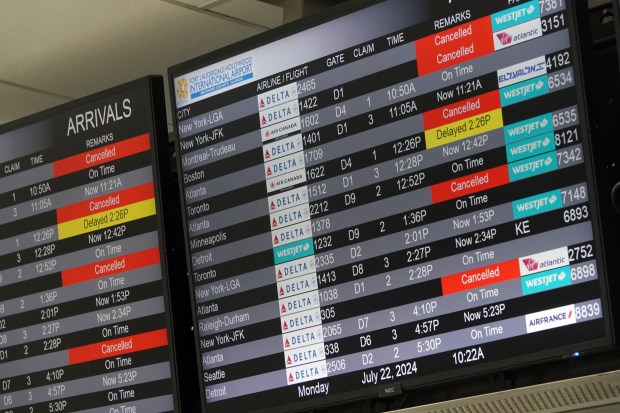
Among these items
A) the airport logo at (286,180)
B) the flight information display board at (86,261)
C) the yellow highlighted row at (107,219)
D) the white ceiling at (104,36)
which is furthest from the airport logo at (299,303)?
the white ceiling at (104,36)

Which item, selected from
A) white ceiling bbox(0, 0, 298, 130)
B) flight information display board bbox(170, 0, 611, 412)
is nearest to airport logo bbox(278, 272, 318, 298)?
flight information display board bbox(170, 0, 611, 412)

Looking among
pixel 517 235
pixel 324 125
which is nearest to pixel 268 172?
pixel 324 125

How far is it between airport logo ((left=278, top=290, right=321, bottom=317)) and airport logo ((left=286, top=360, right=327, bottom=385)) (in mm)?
131

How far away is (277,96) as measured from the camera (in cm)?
344

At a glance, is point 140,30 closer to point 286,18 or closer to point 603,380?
point 286,18

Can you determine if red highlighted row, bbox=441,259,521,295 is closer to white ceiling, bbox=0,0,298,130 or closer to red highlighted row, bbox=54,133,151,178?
red highlighted row, bbox=54,133,151,178

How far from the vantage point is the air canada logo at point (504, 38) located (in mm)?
3025

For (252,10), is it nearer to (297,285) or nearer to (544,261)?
(297,285)

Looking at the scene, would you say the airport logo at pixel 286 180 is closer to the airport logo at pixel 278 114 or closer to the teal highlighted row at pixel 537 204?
the airport logo at pixel 278 114

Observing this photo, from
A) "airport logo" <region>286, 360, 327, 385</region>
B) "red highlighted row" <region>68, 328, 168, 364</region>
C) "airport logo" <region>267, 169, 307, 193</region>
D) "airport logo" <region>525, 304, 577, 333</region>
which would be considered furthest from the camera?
"red highlighted row" <region>68, 328, 168, 364</region>

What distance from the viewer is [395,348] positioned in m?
3.12

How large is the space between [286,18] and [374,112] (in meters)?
0.65

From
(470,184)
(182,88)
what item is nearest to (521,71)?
(470,184)

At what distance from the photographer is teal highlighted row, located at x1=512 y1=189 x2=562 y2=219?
9.58 ft
